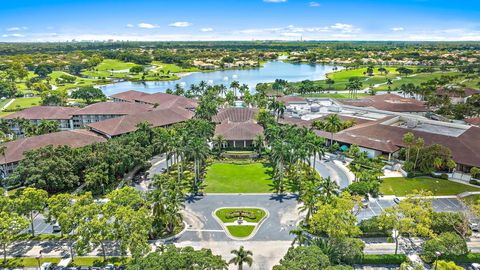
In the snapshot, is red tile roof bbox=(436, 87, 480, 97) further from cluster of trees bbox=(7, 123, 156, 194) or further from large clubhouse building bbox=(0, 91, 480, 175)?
cluster of trees bbox=(7, 123, 156, 194)

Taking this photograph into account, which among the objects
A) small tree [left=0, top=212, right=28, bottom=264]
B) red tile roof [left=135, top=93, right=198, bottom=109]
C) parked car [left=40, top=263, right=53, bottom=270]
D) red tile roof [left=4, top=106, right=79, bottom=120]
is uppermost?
red tile roof [left=135, top=93, right=198, bottom=109]

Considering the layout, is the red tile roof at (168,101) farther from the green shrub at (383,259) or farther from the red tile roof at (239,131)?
the green shrub at (383,259)

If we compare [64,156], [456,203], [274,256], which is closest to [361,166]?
[456,203]

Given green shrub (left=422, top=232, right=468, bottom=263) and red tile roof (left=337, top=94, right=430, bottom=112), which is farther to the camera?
red tile roof (left=337, top=94, right=430, bottom=112)

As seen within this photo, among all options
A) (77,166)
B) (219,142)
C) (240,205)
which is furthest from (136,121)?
(240,205)

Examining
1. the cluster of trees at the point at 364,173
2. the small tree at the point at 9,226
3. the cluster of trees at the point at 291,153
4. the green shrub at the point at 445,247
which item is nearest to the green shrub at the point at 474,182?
the cluster of trees at the point at 364,173

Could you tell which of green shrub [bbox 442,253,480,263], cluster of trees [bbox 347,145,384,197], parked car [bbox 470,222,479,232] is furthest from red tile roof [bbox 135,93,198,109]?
green shrub [bbox 442,253,480,263]

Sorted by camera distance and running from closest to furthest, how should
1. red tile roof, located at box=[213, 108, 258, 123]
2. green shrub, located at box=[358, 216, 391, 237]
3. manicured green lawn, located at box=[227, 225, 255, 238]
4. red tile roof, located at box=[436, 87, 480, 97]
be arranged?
green shrub, located at box=[358, 216, 391, 237] < manicured green lawn, located at box=[227, 225, 255, 238] < red tile roof, located at box=[213, 108, 258, 123] < red tile roof, located at box=[436, 87, 480, 97]
